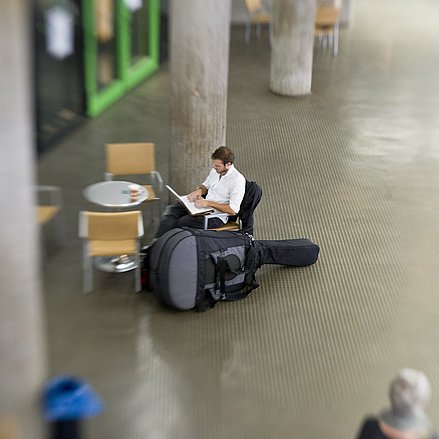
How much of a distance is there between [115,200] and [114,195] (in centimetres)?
12

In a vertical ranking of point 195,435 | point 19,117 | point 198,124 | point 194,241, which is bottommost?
point 195,435

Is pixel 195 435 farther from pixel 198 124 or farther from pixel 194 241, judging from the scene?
pixel 198 124

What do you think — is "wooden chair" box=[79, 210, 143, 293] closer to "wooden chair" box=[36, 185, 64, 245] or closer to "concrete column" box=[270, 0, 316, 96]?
"wooden chair" box=[36, 185, 64, 245]

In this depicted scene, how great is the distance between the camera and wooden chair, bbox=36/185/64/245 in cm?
691

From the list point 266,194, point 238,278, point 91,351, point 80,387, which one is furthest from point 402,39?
point 80,387

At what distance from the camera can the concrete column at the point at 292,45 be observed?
448 inches

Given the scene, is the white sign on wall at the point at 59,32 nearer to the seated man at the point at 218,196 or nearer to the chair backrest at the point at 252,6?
the seated man at the point at 218,196

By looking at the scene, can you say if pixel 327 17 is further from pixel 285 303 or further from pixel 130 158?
pixel 285 303

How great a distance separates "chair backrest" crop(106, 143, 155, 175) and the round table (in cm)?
43

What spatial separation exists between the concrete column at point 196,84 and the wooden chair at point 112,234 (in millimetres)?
1432

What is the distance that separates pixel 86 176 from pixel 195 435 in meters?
4.43

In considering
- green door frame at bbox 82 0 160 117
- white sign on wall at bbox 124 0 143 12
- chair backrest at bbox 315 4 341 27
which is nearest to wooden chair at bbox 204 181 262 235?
green door frame at bbox 82 0 160 117

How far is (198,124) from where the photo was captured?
7.69 meters

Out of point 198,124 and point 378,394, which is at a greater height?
point 198,124
